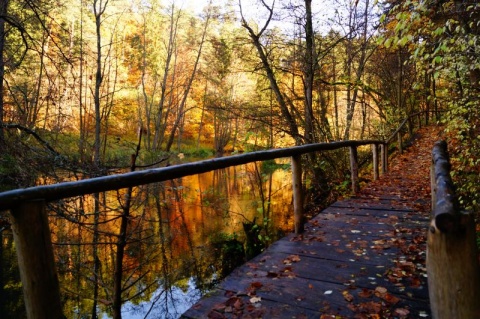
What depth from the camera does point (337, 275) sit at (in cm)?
299

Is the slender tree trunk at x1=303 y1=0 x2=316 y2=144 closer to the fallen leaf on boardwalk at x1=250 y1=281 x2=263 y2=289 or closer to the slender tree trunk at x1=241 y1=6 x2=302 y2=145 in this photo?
the slender tree trunk at x1=241 y1=6 x2=302 y2=145

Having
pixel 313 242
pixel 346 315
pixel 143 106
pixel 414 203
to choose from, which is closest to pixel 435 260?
pixel 346 315

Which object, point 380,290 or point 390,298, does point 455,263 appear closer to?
point 390,298

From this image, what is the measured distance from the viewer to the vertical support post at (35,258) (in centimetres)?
147

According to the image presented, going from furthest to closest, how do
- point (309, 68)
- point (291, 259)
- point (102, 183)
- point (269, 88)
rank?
point (269, 88)
point (309, 68)
point (291, 259)
point (102, 183)

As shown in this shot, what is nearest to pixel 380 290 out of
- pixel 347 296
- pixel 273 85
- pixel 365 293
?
pixel 365 293

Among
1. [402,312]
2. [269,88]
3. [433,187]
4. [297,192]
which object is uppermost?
[269,88]

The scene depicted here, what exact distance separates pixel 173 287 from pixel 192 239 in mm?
2566

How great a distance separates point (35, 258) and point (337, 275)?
92.5 inches

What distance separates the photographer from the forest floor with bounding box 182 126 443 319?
7.98ft

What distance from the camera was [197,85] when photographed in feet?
126

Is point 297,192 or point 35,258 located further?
point 297,192

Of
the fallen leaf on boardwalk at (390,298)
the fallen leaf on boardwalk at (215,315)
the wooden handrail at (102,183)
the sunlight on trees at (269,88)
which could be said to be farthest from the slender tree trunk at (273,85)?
the fallen leaf on boardwalk at (215,315)

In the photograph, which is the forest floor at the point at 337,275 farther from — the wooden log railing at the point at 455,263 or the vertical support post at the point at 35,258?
the wooden log railing at the point at 455,263
